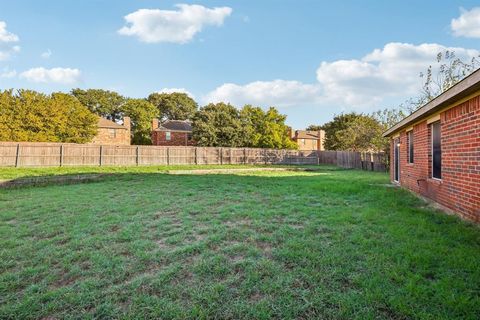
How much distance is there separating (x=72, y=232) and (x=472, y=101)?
6.55 m

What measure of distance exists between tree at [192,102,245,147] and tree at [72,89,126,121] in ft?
79.1

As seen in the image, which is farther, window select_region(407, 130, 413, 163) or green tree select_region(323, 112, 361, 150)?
green tree select_region(323, 112, 361, 150)

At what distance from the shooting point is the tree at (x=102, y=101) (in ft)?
146

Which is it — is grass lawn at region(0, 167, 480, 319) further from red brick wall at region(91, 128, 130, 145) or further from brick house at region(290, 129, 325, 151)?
brick house at region(290, 129, 325, 151)

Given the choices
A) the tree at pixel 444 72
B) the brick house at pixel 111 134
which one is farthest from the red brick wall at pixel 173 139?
the tree at pixel 444 72

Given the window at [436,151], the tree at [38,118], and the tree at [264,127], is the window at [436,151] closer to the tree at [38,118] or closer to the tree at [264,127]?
the tree at [38,118]

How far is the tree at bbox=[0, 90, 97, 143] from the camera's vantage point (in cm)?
1938

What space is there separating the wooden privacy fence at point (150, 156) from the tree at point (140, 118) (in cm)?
1904

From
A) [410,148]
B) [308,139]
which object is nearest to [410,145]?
[410,148]

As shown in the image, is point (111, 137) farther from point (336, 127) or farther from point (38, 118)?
point (336, 127)

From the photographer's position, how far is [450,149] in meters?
5.14

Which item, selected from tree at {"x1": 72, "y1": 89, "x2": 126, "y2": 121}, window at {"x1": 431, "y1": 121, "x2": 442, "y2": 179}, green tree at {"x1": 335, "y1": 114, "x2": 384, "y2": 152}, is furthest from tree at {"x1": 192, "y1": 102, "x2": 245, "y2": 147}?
tree at {"x1": 72, "y1": 89, "x2": 126, "y2": 121}

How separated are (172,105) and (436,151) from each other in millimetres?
Result: 49096

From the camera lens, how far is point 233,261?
2.95m
